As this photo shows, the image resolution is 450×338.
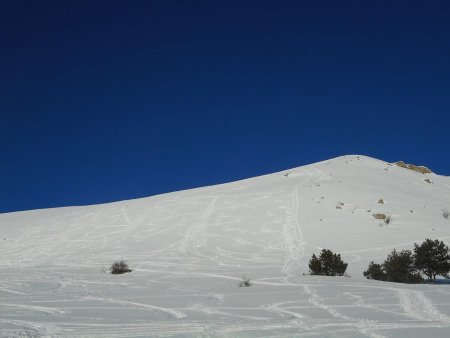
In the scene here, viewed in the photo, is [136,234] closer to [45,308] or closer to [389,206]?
[389,206]

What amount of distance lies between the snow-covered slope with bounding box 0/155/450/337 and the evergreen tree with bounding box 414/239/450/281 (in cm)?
278

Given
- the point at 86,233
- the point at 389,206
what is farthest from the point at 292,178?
the point at 86,233

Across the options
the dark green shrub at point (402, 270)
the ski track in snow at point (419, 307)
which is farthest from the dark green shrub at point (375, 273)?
the ski track in snow at point (419, 307)

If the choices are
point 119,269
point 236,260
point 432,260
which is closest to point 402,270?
point 432,260

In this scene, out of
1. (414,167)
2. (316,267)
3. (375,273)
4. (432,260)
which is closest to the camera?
(375,273)

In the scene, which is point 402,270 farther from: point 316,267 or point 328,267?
point 316,267

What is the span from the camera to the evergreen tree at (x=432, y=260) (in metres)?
18.5

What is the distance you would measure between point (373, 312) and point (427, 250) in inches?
425

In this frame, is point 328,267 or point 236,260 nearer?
point 328,267

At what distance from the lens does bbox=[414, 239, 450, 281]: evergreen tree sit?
18500mm

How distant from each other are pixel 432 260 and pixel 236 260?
31.3 ft

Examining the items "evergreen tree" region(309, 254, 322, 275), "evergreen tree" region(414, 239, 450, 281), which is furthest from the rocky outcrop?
"evergreen tree" region(309, 254, 322, 275)

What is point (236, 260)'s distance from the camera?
24250 millimetres

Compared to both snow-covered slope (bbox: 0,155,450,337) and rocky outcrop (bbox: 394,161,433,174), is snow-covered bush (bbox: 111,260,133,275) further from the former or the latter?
rocky outcrop (bbox: 394,161,433,174)
